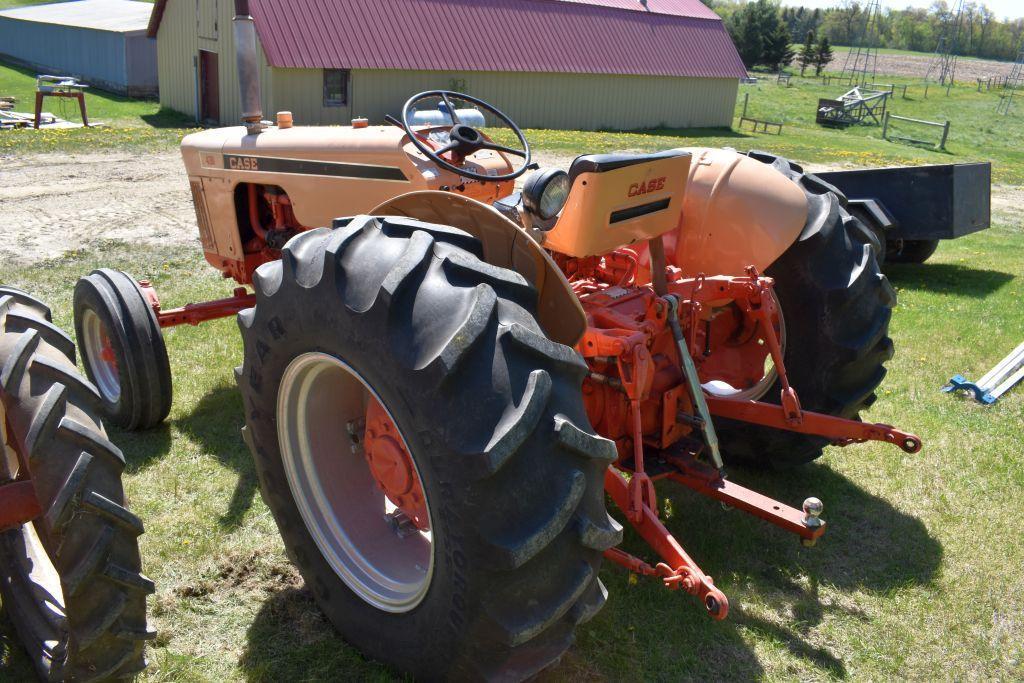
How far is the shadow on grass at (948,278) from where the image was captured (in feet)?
27.7

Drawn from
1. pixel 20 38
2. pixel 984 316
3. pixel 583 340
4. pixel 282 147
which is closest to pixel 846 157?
pixel 984 316

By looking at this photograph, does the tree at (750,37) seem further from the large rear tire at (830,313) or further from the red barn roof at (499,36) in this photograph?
Result: the large rear tire at (830,313)

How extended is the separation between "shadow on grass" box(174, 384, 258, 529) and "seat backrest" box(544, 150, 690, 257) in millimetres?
1916

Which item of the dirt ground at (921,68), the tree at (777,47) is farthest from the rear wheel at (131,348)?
the tree at (777,47)

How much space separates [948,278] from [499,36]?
18594mm

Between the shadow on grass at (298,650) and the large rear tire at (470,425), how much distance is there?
293 mm

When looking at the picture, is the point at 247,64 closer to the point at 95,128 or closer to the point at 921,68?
the point at 95,128

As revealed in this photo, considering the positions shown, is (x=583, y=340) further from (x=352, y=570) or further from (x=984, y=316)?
(x=984, y=316)

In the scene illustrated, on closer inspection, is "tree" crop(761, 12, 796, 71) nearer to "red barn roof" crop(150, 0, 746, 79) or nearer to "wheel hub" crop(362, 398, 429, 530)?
"red barn roof" crop(150, 0, 746, 79)

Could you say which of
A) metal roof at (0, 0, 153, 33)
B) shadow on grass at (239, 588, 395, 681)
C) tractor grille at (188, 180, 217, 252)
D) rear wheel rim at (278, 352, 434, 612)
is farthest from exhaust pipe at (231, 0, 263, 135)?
metal roof at (0, 0, 153, 33)

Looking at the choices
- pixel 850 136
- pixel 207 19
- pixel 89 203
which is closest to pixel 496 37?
pixel 207 19

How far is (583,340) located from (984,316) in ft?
19.2

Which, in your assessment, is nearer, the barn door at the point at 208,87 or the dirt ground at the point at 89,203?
the dirt ground at the point at 89,203

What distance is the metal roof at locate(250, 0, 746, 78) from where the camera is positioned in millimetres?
21172
